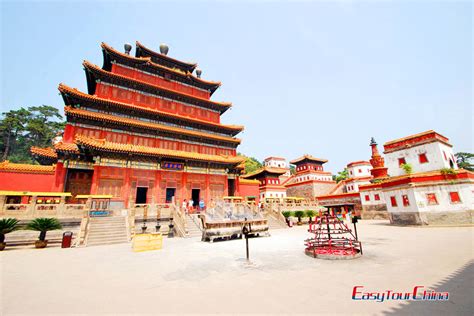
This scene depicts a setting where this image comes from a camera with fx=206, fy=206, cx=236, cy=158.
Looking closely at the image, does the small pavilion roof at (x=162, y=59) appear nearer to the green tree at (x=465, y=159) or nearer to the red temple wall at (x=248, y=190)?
the red temple wall at (x=248, y=190)

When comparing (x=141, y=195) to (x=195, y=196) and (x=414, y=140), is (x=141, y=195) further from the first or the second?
(x=414, y=140)

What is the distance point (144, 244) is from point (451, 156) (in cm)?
2747

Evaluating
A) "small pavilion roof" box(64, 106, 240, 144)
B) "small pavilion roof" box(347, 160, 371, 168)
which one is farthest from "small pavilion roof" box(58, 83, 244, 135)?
"small pavilion roof" box(347, 160, 371, 168)

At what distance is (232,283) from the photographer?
4.91m

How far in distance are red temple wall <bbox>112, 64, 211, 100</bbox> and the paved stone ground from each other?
2249 cm

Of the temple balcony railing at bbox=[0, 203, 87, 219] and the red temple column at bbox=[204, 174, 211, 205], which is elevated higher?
the red temple column at bbox=[204, 174, 211, 205]

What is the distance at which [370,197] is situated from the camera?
91.7 ft

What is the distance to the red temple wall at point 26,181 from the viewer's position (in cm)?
1725

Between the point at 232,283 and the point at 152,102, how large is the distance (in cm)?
2403

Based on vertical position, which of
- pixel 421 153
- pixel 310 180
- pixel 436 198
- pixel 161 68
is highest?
pixel 161 68

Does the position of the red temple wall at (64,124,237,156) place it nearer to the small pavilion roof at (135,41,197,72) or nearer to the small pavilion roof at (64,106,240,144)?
the small pavilion roof at (64,106,240,144)

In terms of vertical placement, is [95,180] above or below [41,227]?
above

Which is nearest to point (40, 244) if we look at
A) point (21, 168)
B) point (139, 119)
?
point (21, 168)

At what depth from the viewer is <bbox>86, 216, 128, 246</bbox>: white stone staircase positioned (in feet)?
38.8
